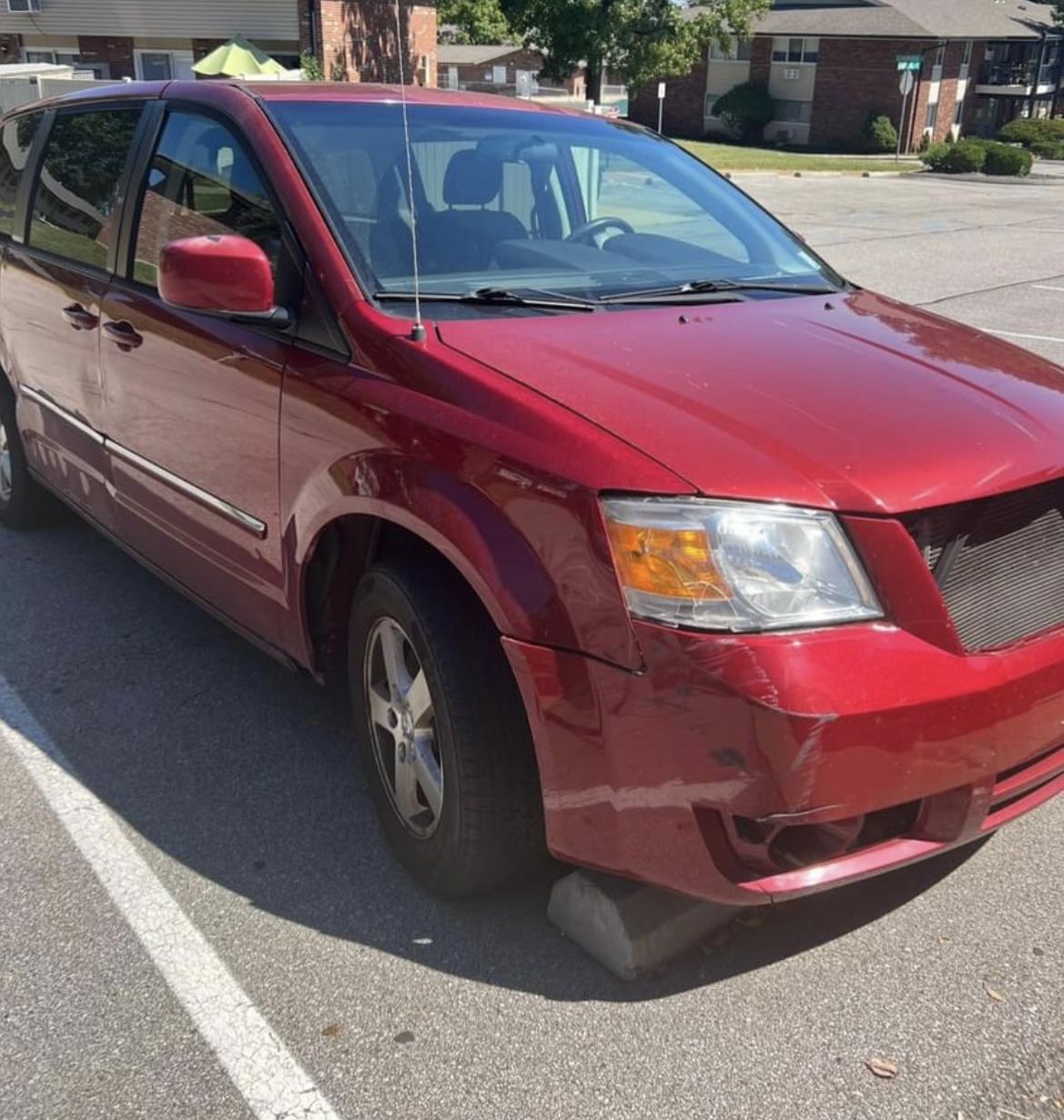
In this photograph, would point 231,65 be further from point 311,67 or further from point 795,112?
point 795,112

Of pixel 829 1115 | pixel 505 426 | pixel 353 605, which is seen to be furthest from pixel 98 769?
pixel 829 1115

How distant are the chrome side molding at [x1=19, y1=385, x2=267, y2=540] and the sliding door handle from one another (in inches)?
13.7

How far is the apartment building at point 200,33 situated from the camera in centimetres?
2852

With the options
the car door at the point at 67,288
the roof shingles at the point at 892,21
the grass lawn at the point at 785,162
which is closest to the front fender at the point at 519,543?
the car door at the point at 67,288

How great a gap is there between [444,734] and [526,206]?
183 cm

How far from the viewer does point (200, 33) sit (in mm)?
31578

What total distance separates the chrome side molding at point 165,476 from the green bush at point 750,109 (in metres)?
49.1

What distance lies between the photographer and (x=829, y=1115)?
229 cm

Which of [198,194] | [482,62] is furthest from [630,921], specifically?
[482,62]

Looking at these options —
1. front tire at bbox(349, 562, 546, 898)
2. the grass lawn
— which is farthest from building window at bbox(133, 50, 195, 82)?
front tire at bbox(349, 562, 546, 898)

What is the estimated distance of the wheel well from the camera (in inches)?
112

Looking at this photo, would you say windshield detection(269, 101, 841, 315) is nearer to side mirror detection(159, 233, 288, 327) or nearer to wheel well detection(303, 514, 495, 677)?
side mirror detection(159, 233, 288, 327)

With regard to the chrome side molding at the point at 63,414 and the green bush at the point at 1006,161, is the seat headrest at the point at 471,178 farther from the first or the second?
the green bush at the point at 1006,161

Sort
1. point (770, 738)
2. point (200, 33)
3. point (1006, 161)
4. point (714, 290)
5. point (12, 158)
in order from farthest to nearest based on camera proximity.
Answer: point (1006, 161)
point (200, 33)
point (12, 158)
point (714, 290)
point (770, 738)
